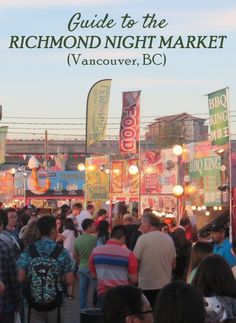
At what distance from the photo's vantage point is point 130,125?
2844 cm

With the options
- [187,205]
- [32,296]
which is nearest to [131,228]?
[32,296]

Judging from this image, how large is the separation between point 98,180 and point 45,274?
2605 cm

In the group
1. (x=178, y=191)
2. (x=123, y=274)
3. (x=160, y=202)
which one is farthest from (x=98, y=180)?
(x=123, y=274)

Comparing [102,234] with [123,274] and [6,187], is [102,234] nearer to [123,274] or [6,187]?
[123,274]

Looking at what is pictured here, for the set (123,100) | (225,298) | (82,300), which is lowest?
(82,300)

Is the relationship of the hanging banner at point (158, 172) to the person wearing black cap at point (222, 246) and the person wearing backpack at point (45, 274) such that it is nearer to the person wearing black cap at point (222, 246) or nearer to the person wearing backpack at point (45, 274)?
the person wearing black cap at point (222, 246)

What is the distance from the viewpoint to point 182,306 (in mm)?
3803

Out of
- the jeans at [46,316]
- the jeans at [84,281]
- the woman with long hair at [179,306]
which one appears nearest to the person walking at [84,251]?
the jeans at [84,281]

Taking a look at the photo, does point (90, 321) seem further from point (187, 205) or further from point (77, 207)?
point (187, 205)

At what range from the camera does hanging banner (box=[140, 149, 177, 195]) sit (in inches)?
1062

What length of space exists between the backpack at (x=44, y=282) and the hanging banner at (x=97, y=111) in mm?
23237

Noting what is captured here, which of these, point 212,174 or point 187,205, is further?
point 187,205

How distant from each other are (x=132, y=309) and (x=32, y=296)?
13.5ft

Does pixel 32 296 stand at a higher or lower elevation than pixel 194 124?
lower
